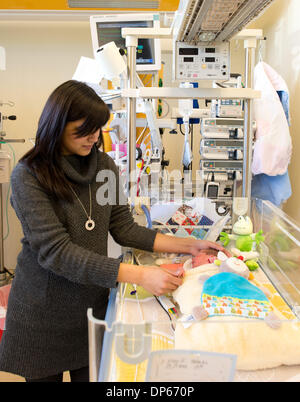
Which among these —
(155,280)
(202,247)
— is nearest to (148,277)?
(155,280)

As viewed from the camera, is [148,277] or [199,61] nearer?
[148,277]

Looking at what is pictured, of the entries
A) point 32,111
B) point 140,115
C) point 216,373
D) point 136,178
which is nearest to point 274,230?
point 136,178

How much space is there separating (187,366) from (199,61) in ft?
3.63

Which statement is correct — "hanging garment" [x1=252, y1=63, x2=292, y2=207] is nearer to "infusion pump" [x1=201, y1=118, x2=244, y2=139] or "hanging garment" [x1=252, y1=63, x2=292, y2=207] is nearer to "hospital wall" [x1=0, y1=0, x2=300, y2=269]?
"infusion pump" [x1=201, y1=118, x2=244, y2=139]

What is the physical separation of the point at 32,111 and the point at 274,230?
295cm

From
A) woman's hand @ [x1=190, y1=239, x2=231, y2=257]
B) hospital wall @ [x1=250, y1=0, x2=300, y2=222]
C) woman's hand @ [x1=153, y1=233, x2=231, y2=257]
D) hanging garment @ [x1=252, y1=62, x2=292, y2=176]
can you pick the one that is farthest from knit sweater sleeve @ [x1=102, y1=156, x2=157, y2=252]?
hospital wall @ [x1=250, y1=0, x2=300, y2=222]

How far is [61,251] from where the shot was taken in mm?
981

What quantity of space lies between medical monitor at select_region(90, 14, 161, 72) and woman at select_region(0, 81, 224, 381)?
131cm

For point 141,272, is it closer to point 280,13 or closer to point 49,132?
point 49,132

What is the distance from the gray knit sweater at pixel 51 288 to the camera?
1.00 m

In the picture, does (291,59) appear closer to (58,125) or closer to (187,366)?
(58,125)

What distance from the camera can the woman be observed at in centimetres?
99

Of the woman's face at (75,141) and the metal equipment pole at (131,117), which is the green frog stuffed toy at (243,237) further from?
the woman's face at (75,141)

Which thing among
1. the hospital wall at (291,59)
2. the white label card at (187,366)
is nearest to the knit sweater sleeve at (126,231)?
the white label card at (187,366)
